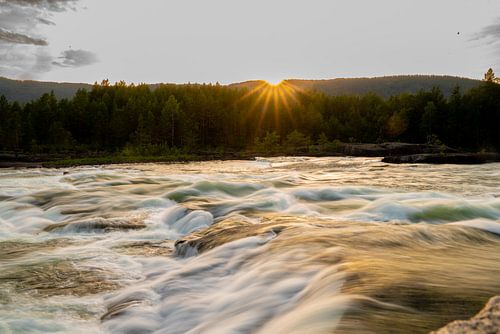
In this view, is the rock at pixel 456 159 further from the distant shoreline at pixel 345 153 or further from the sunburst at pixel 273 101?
the sunburst at pixel 273 101

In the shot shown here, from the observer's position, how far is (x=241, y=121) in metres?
92.2

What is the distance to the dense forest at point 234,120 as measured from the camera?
7331 cm

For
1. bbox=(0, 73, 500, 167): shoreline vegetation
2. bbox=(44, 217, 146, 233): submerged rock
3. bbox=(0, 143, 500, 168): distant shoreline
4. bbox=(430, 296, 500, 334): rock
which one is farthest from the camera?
bbox=(0, 73, 500, 167): shoreline vegetation

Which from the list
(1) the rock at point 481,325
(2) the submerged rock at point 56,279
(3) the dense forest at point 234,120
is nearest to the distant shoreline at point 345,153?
(3) the dense forest at point 234,120

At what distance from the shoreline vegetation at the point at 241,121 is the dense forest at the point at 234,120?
0.19m

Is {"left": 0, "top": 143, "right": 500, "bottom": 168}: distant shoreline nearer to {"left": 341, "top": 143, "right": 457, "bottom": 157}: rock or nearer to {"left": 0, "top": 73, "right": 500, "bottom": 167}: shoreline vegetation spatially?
{"left": 341, "top": 143, "right": 457, "bottom": 157}: rock

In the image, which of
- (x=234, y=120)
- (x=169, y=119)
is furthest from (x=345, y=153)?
(x=234, y=120)

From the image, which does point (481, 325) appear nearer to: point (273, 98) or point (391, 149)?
point (391, 149)

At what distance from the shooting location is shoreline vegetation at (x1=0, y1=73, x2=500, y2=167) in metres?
71.1

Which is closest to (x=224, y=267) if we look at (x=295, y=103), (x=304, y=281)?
(x=304, y=281)

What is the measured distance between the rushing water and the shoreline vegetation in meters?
Result: 49.9

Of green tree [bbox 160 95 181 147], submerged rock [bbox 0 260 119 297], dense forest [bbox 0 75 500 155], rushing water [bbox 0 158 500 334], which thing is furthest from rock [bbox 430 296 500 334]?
green tree [bbox 160 95 181 147]

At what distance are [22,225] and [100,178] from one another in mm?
10655

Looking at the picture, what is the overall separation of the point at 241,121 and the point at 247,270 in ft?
285
